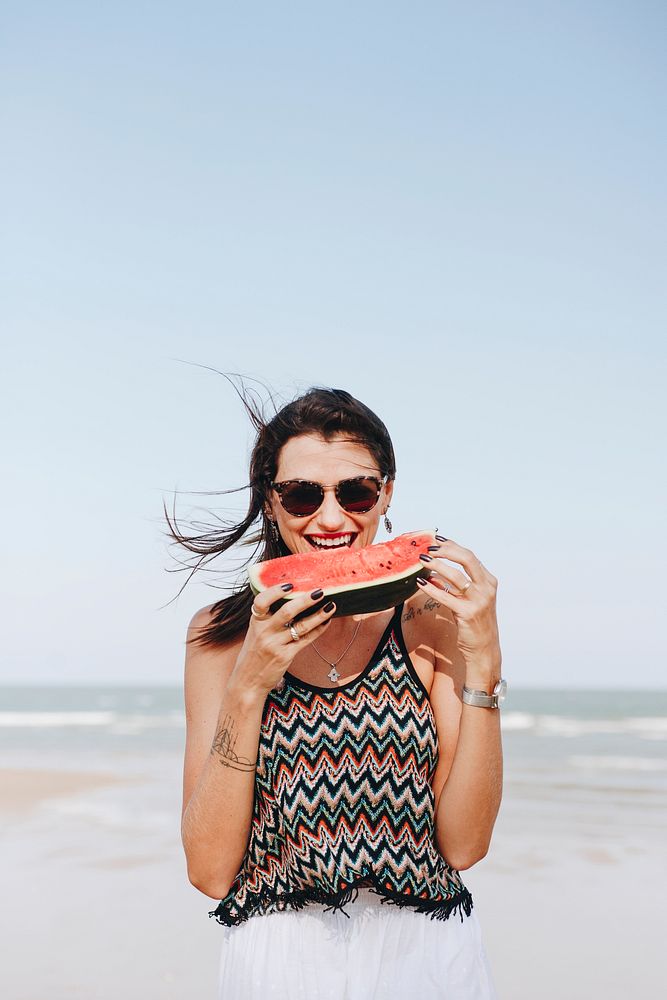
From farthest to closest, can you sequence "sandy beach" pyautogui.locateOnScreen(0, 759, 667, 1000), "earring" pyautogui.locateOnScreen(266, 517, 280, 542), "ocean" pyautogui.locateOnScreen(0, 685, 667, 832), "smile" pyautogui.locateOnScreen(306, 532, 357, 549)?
1. "ocean" pyautogui.locateOnScreen(0, 685, 667, 832)
2. "sandy beach" pyautogui.locateOnScreen(0, 759, 667, 1000)
3. "earring" pyautogui.locateOnScreen(266, 517, 280, 542)
4. "smile" pyautogui.locateOnScreen(306, 532, 357, 549)

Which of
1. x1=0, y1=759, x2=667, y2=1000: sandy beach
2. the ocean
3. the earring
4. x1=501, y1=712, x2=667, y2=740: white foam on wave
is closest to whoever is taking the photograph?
the earring

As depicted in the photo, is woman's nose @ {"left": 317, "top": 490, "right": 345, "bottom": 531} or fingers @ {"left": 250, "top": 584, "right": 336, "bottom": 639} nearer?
fingers @ {"left": 250, "top": 584, "right": 336, "bottom": 639}

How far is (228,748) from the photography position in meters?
2.68

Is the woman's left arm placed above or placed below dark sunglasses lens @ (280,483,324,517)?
below

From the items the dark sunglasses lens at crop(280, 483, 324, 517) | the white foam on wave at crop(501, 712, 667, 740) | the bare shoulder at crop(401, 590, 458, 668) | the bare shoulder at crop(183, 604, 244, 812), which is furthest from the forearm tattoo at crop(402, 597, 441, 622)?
the white foam on wave at crop(501, 712, 667, 740)

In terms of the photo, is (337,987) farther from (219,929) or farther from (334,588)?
(219,929)

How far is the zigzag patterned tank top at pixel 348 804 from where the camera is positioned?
2617mm

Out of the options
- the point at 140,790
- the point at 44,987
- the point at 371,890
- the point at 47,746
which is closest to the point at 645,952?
the point at 44,987

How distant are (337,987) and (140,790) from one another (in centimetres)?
1240

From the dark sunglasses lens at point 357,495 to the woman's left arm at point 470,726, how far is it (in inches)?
13.3

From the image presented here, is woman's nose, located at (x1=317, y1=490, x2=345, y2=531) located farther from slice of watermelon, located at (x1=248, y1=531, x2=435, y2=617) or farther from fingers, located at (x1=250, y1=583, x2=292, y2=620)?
fingers, located at (x1=250, y1=583, x2=292, y2=620)

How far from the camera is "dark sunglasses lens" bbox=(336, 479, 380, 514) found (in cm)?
296

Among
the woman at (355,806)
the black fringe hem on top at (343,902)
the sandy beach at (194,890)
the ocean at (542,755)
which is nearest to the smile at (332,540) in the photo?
the woman at (355,806)

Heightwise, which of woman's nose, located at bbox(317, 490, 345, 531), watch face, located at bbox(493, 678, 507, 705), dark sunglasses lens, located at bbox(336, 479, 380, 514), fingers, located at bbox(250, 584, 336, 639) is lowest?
watch face, located at bbox(493, 678, 507, 705)
